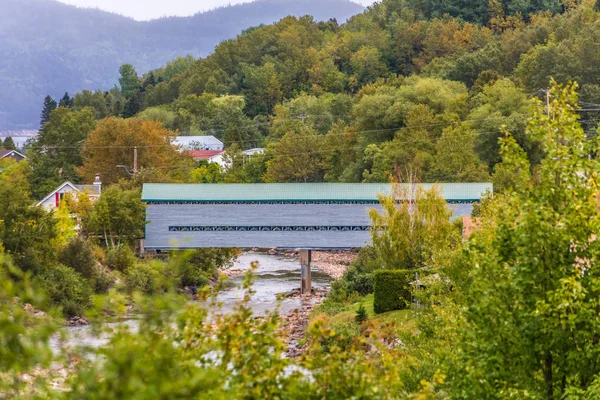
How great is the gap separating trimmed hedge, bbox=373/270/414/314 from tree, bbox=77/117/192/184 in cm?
2823

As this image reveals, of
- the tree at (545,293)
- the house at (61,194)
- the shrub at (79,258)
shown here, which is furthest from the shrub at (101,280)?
the tree at (545,293)

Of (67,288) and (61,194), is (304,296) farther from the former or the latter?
(61,194)

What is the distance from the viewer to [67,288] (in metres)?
34.7

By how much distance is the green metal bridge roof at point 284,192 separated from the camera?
39250 millimetres

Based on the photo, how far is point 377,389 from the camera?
7.23 meters

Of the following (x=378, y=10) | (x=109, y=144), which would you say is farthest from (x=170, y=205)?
(x=378, y=10)

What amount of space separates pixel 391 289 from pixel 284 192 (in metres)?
11.7

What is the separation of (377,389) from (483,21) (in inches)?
3903

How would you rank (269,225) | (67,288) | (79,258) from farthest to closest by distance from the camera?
(269,225), (79,258), (67,288)

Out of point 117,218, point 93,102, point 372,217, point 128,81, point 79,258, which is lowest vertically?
point 79,258

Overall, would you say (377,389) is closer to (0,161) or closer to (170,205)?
(170,205)

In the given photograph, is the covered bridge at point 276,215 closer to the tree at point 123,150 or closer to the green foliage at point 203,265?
the green foliage at point 203,265

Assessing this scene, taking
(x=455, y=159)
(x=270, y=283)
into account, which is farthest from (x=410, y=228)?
(x=455, y=159)

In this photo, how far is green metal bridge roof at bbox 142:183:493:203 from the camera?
3925 centimetres
